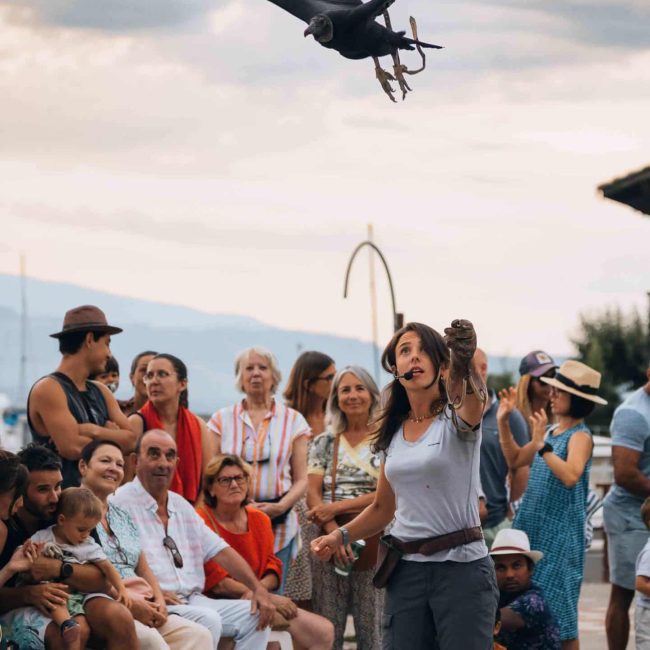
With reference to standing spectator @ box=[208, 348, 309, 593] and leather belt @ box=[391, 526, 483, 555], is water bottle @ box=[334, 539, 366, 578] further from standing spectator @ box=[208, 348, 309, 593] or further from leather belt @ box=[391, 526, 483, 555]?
leather belt @ box=[391, 526, 483, 555]

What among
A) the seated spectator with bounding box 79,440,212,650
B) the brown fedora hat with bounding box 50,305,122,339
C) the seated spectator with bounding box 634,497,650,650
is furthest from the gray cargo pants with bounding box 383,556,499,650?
the brown fedora hat with bounding box 50,305,122,339

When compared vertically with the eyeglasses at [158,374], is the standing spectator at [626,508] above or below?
below

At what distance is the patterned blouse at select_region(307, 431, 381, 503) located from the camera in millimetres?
8719

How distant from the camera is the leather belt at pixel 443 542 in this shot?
5.72 metres

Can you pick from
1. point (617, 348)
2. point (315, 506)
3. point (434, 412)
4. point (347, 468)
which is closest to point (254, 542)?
point (315, 506)

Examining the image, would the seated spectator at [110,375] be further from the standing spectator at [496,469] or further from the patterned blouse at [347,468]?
the standing spectator at [496,469]

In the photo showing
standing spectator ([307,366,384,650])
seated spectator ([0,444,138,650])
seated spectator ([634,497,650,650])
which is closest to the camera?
seated spectator ([0,444,138,650])

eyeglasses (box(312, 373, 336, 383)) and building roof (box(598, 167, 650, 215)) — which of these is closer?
eyeglasses (box(312, 373, 336, 383))

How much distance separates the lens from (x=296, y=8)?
5.20 m

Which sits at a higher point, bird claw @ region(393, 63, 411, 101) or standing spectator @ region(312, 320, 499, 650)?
bird claw @ region(393, 63, 411, 101)

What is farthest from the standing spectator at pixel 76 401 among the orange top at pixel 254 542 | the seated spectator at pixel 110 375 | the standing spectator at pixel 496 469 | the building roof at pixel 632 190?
the building roof at pixel 632 190

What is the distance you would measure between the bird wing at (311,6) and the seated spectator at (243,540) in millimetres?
3564

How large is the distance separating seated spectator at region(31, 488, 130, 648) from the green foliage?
166 feet

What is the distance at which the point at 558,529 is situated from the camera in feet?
28.0
